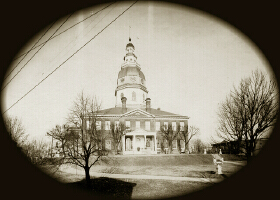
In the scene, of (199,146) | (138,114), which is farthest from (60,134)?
(138,114)

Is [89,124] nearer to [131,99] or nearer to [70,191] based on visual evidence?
[70,191]

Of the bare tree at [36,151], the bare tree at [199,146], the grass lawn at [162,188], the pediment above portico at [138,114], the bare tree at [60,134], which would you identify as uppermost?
the pediment above portico at [138,114]

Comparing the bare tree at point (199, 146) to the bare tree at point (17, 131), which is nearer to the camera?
the bare tree at point (17, 131)

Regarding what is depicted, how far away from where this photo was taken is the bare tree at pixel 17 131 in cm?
660

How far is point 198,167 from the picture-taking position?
10719 millimetres

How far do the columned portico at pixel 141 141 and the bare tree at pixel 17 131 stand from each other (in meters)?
16.6

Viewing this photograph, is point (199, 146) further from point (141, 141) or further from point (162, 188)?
point (162, 188)

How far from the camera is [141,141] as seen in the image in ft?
83.8

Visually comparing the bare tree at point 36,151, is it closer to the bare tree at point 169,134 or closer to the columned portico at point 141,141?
the columned portico at point 141,141

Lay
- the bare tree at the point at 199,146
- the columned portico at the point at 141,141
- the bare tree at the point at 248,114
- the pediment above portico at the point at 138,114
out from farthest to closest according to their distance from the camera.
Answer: the pediment above portico at the point at 138,114, the columned portico at the point at 141,141, the bare tree at the point at 199,146, the bare tree at the point at 248,114

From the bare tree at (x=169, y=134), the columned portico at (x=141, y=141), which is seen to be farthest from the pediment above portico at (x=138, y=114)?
the bare tree at (x=169, y=134)

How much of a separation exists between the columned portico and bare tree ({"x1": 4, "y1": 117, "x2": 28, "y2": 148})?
1658cm

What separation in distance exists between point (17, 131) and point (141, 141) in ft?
63.1

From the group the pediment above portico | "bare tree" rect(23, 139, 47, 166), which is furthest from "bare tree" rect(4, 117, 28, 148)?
the pediment above portico
